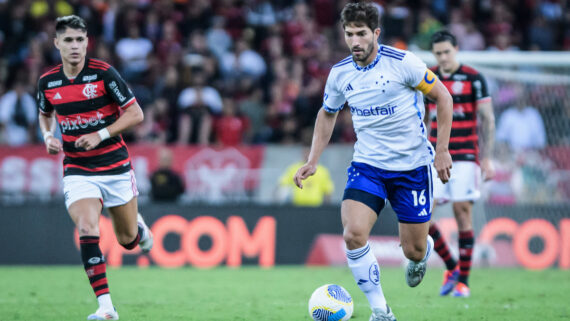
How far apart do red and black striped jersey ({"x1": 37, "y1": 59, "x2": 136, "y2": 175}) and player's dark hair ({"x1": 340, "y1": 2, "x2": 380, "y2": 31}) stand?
7.33 ft

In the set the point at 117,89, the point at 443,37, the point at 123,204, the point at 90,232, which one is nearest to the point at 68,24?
the point at 117,89

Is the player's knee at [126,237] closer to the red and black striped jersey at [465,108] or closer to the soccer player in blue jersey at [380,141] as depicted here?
the soccer player in blue jersey at [380,141]

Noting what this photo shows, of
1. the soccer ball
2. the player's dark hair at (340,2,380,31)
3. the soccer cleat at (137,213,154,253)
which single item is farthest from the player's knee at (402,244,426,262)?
the soccer cleat at (137,213,154,253)

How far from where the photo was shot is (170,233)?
14609 millimetres

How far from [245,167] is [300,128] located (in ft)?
6.56

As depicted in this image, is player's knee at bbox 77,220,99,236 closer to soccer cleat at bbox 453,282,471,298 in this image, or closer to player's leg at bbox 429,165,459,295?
player's leg at bbox 429,165,459,295

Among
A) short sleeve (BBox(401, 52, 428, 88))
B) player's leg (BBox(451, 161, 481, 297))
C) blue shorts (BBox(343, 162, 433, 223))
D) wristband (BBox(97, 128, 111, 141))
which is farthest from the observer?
player's leg (BBox(451, 161, 481, 297))

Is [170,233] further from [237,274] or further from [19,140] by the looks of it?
[19,140]

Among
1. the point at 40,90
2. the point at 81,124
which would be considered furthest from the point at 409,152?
the point at 40,90

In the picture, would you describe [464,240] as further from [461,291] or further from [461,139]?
[461,139]

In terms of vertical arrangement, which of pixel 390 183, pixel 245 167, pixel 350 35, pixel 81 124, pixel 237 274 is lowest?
pixel 237 274

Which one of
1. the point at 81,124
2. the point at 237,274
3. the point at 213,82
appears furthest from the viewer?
the point at 213,82

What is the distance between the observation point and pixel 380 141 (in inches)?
275

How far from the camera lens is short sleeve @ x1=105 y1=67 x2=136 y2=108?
7.64 metres
